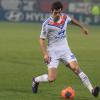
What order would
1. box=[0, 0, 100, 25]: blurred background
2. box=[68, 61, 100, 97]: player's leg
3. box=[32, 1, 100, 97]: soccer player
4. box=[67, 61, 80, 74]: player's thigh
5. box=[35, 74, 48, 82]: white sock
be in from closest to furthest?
box=[68, 61, 100, 97]: player's leg, box=[67, 61, 80, 74]: player's thigh, box=[32, 1, 100, 97]: soccer player, box=[35, 74, 48, 82]: white sock, box=[0, 0, 100, 25]: blurred background

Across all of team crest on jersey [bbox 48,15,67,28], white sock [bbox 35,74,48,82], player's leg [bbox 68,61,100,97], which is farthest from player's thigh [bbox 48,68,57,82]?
team crest on jersey [bbox 48,15,67,28]

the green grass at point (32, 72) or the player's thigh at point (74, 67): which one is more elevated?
the player's thigh at point (74, 67)

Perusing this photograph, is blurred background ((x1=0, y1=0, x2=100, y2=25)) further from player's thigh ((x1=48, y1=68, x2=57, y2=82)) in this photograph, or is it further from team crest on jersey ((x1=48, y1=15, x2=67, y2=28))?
player's thigh ((x1=48, y1=68, x2=57, y2=82))

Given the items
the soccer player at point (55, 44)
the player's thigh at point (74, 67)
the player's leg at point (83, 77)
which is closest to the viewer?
the player's leg at point (83, 77)

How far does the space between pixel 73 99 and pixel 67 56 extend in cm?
99

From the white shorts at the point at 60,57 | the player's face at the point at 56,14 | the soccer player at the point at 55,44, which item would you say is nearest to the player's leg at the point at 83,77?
the soccer player at the point at 55,44

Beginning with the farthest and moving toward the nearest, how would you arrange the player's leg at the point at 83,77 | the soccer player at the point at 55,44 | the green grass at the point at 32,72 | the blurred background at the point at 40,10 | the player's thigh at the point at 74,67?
1. the blurred background at the point at 40,10
2. the green grass at the point at 32,72
3. the soccer player at the point at 55,44
4. the player's thigh at the point at 74,67
5. the player's leg at the point at 83,77

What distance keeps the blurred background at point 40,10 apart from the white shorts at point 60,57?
46036 mm

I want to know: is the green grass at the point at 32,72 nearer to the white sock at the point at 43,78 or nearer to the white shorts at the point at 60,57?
the white sock at the point at 43,78

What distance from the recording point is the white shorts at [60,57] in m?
13.1

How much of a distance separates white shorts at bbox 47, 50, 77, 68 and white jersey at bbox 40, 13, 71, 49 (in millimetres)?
122

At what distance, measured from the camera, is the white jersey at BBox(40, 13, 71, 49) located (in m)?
13.1

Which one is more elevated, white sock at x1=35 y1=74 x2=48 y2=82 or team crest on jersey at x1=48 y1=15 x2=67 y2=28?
team crest on jersey at x1=48 y1=15 x2=67 y2=28

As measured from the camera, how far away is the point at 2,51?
27.5 meters
